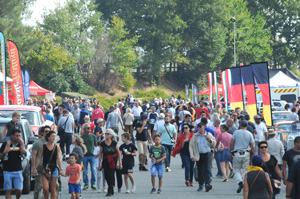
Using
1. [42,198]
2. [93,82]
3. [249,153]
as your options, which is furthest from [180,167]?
[93,82]

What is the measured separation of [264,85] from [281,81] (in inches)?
826

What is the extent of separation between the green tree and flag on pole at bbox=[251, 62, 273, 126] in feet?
152

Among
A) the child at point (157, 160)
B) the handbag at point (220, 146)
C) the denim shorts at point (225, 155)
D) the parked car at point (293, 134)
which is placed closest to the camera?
the child at point (157, 160)

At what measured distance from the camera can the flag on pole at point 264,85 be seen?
20078mm

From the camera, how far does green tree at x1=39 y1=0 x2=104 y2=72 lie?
65.6 metres

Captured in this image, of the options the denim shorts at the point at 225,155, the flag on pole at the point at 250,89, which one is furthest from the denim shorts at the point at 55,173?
the flag on pole at the point at 250,89

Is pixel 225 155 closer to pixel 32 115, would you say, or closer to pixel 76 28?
pixel 32 115

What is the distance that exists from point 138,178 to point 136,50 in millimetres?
62524

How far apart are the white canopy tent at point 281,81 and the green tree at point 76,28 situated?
30.4 m

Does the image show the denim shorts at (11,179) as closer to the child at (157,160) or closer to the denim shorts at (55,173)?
the denim shorts at (55,173)

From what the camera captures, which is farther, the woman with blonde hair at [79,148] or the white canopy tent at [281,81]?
the white canopy tent at [281,81]

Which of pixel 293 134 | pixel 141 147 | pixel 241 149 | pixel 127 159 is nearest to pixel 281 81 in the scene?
pixel 141 147

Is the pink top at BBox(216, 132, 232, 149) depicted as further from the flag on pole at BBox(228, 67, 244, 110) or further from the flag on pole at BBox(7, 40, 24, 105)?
the flag on pole at BBox(7, 40, 24, 105)

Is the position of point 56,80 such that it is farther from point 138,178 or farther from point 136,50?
point 138,178
